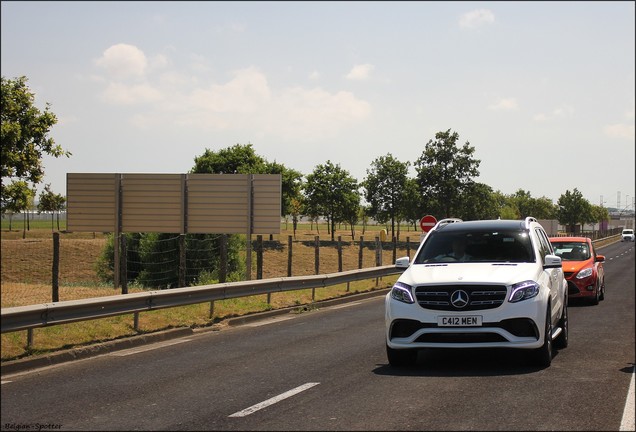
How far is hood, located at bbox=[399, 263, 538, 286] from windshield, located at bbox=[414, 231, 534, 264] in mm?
354

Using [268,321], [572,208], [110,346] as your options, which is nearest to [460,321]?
[110,346]

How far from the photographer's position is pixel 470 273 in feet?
32.2

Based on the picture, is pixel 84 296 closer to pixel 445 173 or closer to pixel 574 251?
pixel 574 251

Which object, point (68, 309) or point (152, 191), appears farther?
point (152, 191)

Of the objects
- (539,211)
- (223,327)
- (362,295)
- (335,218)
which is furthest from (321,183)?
(539,211)

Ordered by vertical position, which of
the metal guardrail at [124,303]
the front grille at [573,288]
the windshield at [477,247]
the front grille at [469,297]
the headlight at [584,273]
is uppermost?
the windshield at [477,247]

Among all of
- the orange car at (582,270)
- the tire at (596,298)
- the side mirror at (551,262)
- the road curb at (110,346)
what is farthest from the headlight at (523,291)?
the tire at (596,298)

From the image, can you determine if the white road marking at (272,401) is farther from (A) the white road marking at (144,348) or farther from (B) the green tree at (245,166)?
(B) the green tree at (245,166)

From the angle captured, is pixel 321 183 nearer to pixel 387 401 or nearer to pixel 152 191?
pixel 152 191

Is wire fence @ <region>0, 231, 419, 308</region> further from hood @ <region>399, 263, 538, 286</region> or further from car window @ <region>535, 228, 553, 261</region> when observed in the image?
car window @ <region>535, 228, 553, 261</region>

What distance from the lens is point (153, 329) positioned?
14086 mm

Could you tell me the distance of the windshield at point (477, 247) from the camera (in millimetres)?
10719

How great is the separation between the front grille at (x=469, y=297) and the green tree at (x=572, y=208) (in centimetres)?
12895

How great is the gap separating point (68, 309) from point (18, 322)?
3.79 ft
